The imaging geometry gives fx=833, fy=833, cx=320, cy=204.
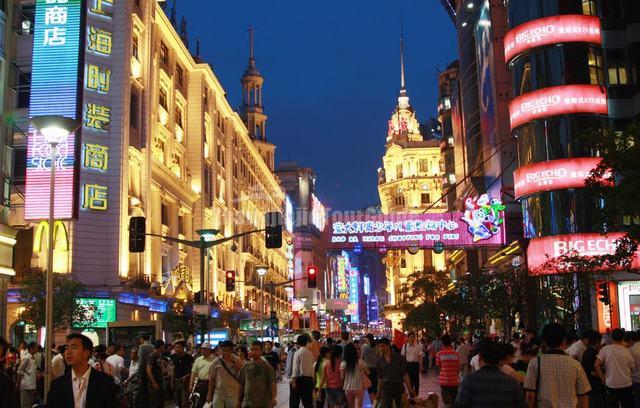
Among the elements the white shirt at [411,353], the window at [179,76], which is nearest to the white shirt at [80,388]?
the white shirt at [411,353]

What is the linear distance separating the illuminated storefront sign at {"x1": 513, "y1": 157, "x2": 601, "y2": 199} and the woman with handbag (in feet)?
87.7

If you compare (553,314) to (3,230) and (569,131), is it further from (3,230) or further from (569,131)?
(3,230)

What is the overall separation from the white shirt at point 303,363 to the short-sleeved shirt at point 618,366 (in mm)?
5888

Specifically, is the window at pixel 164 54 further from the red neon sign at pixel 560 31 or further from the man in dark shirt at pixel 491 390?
the man in dark shirt at pixel 491 390

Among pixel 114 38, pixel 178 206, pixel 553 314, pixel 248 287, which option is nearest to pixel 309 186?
pixel 248 287

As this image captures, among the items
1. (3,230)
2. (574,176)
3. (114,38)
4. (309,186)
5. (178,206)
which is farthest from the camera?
(309,186)

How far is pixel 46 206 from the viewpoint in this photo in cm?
3550

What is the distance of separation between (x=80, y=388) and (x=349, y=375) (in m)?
8.51

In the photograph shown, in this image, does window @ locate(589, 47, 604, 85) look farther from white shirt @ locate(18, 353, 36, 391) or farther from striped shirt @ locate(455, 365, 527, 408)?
striped shirt @ locate(455, 365, 527, 408)

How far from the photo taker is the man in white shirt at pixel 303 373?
1662 cm

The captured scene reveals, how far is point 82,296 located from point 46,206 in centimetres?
650

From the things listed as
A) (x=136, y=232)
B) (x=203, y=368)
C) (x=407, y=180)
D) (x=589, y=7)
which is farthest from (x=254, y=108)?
(x=203, y=368)

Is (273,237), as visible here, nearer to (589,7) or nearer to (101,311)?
(101,311)

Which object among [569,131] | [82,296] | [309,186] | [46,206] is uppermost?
[309,186]
